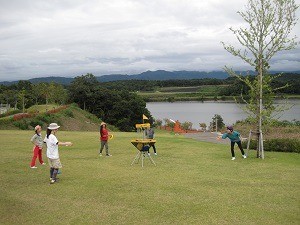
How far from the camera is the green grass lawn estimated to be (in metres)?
10.3

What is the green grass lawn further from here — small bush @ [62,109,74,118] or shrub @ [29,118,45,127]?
small bush @ [62,109,74,118]

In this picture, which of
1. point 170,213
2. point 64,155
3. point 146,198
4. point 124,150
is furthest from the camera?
point 124,150

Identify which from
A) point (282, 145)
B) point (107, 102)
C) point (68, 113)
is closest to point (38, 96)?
point (107, 102)

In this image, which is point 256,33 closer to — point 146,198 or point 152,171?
point 152,171

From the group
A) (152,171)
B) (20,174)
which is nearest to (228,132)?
(152,171)

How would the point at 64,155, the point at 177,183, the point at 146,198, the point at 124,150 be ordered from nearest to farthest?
the point at 146,198
the point at 177,183
the point at 64,155
the point at 124,150

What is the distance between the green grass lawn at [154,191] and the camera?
33.7 feet

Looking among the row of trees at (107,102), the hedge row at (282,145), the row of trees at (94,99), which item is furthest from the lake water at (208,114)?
the hedge row at (282,145)

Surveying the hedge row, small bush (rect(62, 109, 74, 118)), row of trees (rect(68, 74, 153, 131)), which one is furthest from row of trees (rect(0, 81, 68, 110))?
the hedge row

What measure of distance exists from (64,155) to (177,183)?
10260mm

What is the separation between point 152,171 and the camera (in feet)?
55.2

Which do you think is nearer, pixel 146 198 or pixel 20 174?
pixel 146 198

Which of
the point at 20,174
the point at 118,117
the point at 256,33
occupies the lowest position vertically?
the point at 118,117

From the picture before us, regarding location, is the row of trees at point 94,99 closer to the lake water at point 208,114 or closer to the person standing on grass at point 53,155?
the lake water at point 208,114
